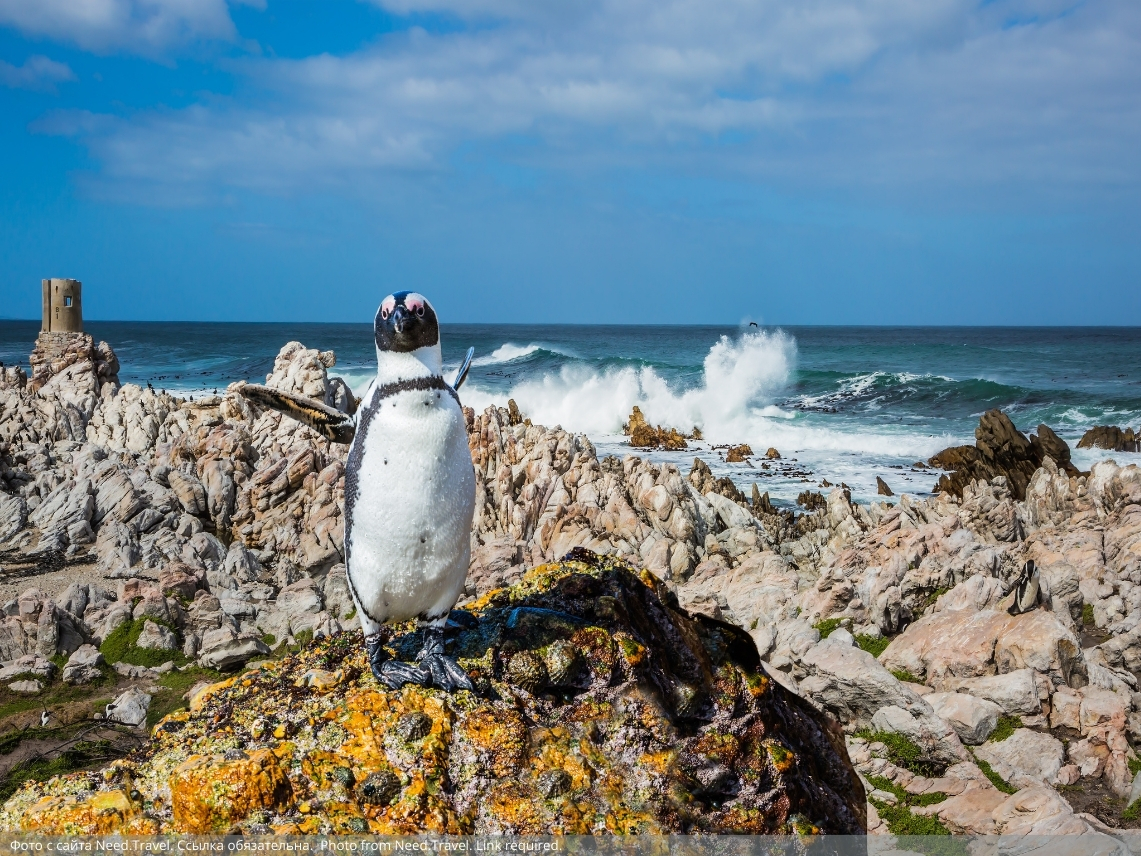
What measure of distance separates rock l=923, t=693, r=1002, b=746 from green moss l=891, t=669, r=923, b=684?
3.22 feet

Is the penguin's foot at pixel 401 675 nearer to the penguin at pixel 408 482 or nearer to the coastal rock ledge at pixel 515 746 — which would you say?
the coastal rock ledge at pixel 515 746

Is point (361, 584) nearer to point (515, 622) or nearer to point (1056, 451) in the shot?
point (515, 622)

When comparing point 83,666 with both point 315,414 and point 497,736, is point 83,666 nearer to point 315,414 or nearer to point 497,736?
point 315,414

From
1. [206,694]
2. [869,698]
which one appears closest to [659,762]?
[206,694]

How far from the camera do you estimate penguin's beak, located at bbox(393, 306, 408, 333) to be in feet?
14.9

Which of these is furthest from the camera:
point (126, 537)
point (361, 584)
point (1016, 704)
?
point (126, 537)

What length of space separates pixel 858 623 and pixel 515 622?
321 inches

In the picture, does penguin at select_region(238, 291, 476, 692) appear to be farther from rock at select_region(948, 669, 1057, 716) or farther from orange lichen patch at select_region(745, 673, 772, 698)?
rock at select_region(948, 669, 1057, 716)

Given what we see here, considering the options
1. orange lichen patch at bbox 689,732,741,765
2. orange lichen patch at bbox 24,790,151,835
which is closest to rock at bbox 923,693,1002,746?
orange lichen patch at bbox 689,732,741,765

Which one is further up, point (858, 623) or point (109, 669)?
point (858, 623)

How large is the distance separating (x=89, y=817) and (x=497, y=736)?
1658 mm

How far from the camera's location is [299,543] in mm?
18234

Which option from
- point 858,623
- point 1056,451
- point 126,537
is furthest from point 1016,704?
point 1056,451

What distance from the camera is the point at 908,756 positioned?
26.2ft
